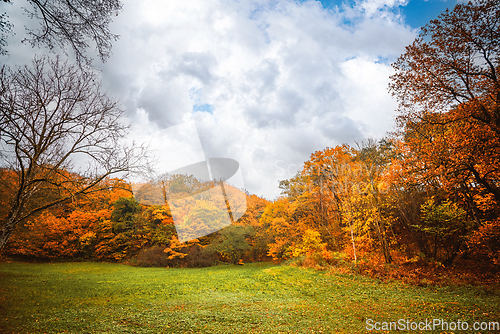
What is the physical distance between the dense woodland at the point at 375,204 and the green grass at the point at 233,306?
10.9 ft

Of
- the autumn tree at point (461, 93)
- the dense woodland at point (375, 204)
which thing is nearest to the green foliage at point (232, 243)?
the dense woodland at point (375, 204)

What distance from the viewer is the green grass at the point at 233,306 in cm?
599

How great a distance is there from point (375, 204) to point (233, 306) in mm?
12265

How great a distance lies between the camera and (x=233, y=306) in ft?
26.6

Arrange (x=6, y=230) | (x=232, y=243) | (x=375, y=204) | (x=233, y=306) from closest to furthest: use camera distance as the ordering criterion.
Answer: (x=6, y=230)
(x=233, y=306)
(x=375, y=204)
(x=232, y=243)

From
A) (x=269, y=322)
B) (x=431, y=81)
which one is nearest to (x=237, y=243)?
(x=269, y=322)

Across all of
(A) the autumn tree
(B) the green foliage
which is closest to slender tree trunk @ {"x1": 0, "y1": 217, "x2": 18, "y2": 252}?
(A) the autumn tree

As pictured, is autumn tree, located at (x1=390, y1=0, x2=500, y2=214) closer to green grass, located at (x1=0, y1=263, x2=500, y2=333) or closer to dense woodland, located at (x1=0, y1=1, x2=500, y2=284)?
dense woodland, located at (x1=0, y1=1, x2=500, y2=284)

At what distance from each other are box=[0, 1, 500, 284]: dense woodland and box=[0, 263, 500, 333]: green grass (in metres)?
3.32

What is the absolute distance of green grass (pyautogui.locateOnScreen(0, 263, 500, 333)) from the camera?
599 cm

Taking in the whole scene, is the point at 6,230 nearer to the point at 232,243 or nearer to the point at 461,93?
the point at 461,93

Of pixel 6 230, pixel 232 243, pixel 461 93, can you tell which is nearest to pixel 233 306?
pixel 6 230

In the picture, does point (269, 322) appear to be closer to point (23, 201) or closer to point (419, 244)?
point (23, 201)

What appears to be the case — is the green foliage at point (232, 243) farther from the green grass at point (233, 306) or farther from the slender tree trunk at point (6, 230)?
the slender tree trunk at point (6, 230)
